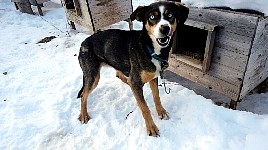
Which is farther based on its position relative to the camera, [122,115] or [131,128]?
[122,115]

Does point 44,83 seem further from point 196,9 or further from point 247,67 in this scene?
point 247,67

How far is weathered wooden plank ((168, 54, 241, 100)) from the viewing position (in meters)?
3.54

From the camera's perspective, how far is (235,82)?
342 centimetres

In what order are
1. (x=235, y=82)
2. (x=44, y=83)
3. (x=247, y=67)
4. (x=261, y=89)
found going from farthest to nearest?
(x=44, y=83) < (x=261, y=89) < (x=235, y=82) < (x=247, y=67)

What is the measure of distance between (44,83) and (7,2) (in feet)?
24.1

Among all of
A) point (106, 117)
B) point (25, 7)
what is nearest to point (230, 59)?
point (106, 117)

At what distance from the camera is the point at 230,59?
3350mm

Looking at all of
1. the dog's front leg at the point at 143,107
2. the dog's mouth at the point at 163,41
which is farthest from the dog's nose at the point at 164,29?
the dog's front leg at the point at 143,107

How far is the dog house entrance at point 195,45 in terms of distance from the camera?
3385 mm

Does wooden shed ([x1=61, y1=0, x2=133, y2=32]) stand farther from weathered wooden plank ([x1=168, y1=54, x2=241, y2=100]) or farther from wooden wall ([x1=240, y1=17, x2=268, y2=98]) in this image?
wooden wall ([x1=240, y1=17, x2=268, y2=98])

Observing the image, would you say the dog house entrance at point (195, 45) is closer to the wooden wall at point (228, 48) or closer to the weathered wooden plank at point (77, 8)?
the wooden wall at point (228, 48)

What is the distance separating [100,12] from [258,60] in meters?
3.86

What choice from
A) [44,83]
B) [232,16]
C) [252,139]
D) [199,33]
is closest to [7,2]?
[44,83]

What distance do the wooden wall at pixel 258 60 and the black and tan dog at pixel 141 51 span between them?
100 centimetres
